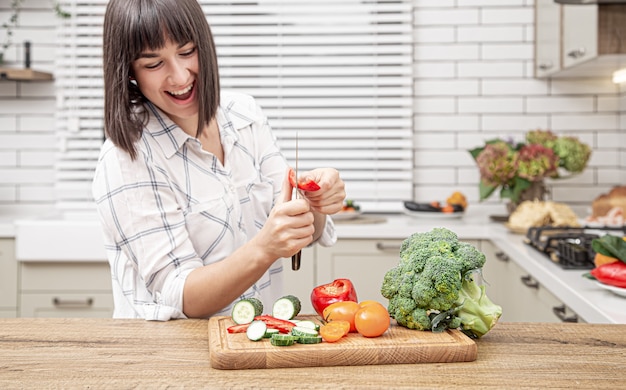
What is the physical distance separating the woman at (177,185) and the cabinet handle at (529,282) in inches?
40.1

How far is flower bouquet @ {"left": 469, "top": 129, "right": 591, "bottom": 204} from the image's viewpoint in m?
3.61

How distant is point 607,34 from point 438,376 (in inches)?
80.6

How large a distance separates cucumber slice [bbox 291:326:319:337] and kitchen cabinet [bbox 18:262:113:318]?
90.2 inches

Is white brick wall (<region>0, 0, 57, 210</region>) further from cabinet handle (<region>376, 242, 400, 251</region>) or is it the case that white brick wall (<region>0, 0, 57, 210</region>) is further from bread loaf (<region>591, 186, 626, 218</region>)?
bread loaf (<region>591, 186, 626, 218</region>)

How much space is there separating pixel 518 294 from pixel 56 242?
204 centimetres

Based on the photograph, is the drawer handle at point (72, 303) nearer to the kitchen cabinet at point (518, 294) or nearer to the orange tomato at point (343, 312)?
the kitchen cabinet at point (518, 294)

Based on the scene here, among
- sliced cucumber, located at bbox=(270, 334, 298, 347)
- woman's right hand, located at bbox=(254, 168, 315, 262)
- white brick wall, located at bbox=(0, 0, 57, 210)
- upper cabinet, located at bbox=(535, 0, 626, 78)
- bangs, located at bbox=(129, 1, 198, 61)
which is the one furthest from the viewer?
white brick wall, located at bbox=(0, 0, 57, 210)

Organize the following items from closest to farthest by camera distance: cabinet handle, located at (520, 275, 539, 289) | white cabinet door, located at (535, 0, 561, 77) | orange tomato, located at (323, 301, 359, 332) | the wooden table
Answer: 1. the wooden table
2. orange tomato, located at (323, 301, 359, 332)
3. cabinet handle, located at (520, 275, 539, 289)
4. white cabinet door, located at (535, 0, 561, 77)

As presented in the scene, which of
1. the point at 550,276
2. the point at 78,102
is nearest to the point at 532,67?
the point at 550,276

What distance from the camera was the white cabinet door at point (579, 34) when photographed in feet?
9.76

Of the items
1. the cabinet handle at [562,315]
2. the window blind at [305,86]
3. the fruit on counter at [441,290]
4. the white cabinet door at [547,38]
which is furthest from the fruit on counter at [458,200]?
the fruit on counter at [441,290]

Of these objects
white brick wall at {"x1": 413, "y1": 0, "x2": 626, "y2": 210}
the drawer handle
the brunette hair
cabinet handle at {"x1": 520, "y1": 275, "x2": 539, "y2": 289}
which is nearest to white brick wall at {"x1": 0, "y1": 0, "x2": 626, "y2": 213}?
white brick wall at {"x1": 413, "y1": 0, "x2": 626, "y2": 210}

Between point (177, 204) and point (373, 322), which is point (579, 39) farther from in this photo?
point (373, 322)

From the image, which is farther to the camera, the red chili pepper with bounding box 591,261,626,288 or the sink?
the sink
